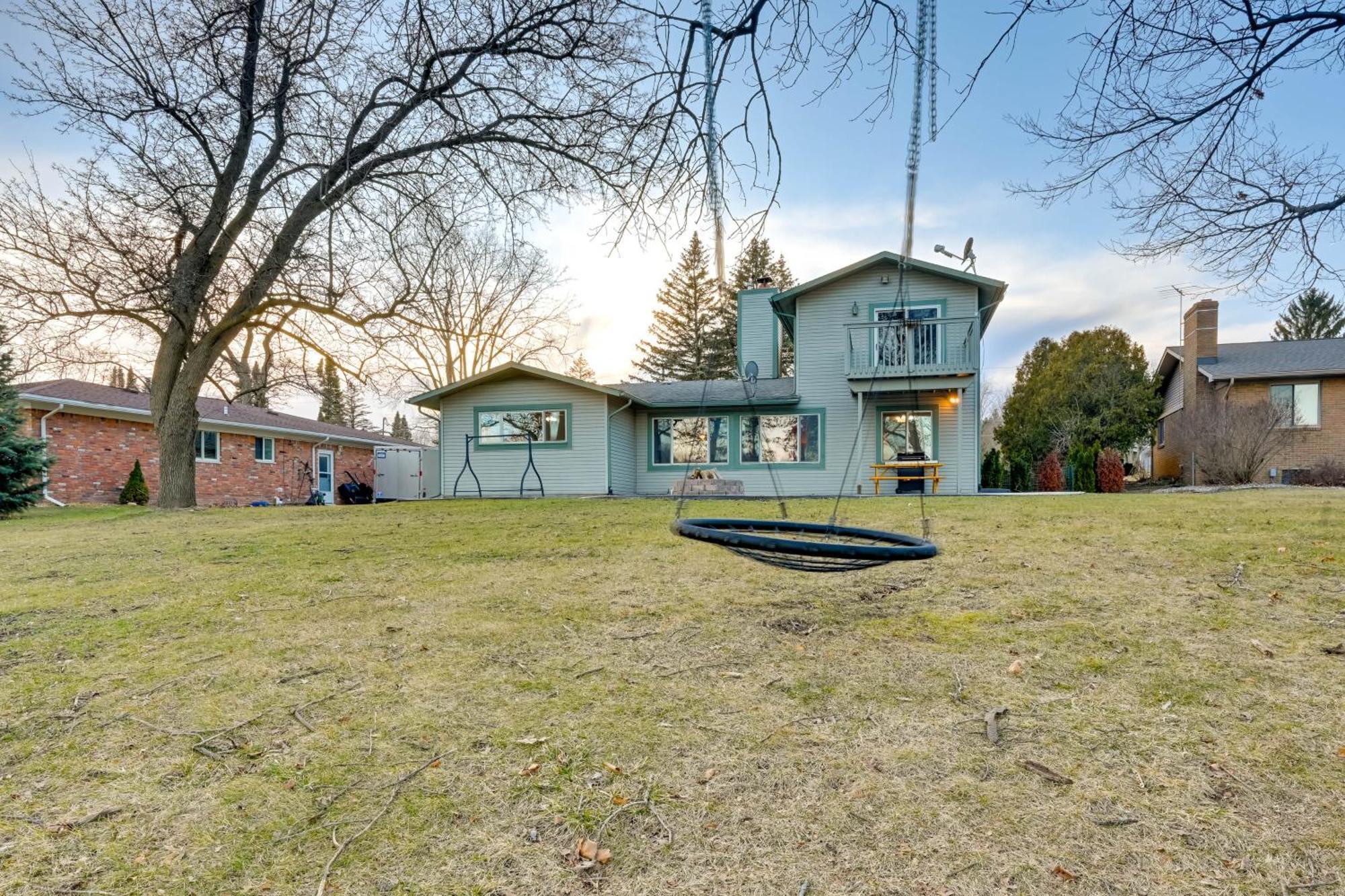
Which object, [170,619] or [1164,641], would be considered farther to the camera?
[170,619]

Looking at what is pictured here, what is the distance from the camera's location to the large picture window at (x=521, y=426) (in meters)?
14.8

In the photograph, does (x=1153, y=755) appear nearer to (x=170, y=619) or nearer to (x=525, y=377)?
(x=170, y=619)

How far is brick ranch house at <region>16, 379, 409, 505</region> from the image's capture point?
13.7 m

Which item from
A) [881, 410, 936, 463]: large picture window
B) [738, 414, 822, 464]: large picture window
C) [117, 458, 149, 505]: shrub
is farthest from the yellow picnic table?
[117, 458, 149, 505]: shrub

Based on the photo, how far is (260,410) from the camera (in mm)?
21719

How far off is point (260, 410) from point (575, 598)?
863 inches

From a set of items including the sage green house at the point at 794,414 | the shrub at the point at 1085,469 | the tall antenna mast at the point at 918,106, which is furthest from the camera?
the shrub at the point at 1085,469

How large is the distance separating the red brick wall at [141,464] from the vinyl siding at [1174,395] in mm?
26350

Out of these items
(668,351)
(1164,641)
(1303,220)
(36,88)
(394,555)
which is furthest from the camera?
(668,351)

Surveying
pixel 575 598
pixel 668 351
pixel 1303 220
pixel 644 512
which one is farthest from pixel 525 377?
pixel 668 351

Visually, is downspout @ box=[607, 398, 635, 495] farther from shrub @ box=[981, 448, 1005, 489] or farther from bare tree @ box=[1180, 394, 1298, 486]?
bare tree @ box=[1180, 394, 1298, 486]

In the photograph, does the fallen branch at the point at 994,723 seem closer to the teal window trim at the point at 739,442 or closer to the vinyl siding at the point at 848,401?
the vinyl siding at the point at 848,401

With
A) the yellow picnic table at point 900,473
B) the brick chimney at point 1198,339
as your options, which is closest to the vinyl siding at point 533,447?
the yellow picnic table at point 900,473

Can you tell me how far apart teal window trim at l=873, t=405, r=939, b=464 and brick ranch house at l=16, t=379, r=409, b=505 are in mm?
14887
